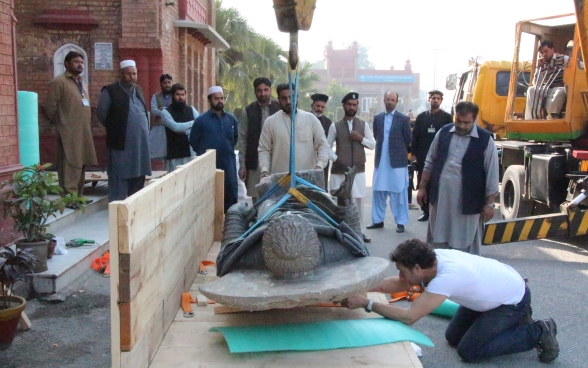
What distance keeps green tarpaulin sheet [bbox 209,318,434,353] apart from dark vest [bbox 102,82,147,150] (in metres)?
3.86

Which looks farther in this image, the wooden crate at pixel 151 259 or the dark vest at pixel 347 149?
the dark vest at pixel 347 149

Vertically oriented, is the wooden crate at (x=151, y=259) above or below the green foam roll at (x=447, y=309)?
above

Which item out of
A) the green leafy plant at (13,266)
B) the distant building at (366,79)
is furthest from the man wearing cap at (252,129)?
the distant building at (366,79)

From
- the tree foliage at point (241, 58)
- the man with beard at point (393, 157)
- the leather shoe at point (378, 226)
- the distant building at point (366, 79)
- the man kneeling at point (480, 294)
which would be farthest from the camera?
the distant building at point (366, 79)

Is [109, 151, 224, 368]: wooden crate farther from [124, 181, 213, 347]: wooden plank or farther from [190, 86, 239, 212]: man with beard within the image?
[190, 86, 239, 212]: man with beard

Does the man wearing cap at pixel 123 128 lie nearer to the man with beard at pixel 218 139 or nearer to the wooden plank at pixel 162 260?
the man with beard at pixel 218 139

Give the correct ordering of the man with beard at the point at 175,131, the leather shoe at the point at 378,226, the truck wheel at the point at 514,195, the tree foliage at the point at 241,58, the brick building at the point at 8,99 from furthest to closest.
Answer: the tree foliage at the point at 241,58 < the truck wheel at the point at 514,195 < the leather shoe at the point at 378,226 < the man with beard at the point at 175,131 < the brick building at the point at 8,99

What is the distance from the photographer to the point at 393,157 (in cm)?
791

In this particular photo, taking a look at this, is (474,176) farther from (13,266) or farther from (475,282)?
(13,266)

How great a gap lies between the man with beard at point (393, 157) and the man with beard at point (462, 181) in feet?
7.50

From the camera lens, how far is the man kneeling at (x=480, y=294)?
12.0 feet

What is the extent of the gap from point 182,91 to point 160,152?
2.78 ft

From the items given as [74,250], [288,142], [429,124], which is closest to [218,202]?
[288,142]

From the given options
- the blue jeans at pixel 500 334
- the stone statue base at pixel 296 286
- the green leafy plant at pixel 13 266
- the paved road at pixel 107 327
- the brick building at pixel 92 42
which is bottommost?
the paved road at pixel 107 327
